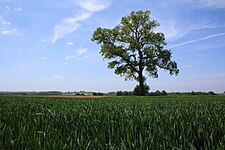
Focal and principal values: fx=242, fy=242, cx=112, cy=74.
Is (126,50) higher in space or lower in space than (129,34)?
lower

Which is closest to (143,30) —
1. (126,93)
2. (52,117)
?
(126,93)

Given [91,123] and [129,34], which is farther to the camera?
[129,34]

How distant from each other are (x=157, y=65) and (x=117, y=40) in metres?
9.67

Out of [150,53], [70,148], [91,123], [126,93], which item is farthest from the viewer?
[126,93]

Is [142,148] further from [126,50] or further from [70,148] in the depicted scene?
[126,50]

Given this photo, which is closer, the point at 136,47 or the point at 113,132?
the point at 113,132

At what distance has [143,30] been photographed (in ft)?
164

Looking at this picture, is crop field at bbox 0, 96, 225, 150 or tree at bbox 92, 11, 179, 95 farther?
tree at bbox 92, 11, 179, 95

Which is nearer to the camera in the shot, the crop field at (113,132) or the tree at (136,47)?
the crop field at (113,132)

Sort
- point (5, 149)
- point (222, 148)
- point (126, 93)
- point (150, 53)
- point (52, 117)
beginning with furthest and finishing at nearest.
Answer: point (126, 93), point (150, 53), point (52, 117), point (5, 149), point (222, 148)

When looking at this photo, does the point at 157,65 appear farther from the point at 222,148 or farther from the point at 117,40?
the point at 222,148

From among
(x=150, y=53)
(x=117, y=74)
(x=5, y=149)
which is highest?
(x=150, y=53)

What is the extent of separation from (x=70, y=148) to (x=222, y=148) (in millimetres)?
999

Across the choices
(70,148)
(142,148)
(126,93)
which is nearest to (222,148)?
(142,148)
